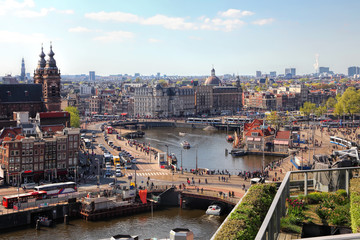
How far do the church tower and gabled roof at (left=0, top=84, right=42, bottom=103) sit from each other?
1551 mm

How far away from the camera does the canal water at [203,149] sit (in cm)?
8069

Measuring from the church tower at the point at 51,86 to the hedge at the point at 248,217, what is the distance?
78046 mm

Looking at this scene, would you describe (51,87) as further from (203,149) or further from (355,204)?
(355,204)

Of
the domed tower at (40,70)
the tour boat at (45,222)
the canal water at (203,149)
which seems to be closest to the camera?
the tour boat at (45,222)

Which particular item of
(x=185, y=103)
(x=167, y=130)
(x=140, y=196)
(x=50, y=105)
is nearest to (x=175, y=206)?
(x=140, y=196)

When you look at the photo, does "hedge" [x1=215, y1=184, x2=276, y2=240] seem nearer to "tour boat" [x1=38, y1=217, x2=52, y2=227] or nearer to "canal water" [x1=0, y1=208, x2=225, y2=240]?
"canal water" [x1=0, y1=208, x2=225, y2=240]

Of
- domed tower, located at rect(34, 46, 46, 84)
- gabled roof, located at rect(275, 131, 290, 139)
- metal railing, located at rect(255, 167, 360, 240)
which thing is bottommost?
gabled roof, located at rect(275, 131, 290, 139)

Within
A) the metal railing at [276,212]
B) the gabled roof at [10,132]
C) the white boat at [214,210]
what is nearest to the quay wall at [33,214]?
the white boat at [214,210]

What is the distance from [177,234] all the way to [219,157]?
5246 cm

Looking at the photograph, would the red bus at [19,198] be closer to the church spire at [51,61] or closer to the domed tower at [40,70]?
the church spire at [51,61]

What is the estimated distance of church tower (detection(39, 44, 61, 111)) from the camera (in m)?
93.4

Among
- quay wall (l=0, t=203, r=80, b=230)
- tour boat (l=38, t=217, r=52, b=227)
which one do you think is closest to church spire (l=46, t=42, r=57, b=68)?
quay wall (l=0, t=203, r=80, b=230)

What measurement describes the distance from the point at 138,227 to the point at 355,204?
3512 cm

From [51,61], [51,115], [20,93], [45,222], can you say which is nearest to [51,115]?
[51,115]
